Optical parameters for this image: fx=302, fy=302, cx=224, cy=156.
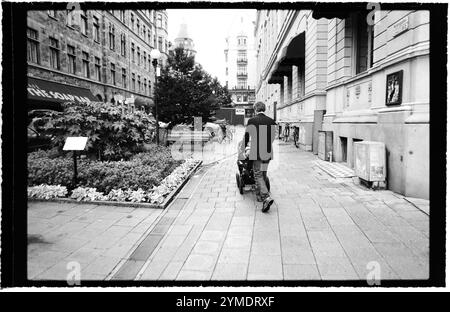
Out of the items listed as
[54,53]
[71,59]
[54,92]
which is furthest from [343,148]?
[71,59]

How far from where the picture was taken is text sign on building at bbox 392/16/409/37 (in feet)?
18.2

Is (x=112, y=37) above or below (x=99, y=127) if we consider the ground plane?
above

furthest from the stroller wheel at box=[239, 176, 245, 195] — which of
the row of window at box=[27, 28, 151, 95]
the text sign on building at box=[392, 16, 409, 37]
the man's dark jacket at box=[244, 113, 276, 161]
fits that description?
the row of window at box=[27, 28, 151, 95]

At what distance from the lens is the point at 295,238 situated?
3.99m

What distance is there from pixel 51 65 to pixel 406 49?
21.2 meters

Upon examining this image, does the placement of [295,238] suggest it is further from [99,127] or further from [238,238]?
[99,127]

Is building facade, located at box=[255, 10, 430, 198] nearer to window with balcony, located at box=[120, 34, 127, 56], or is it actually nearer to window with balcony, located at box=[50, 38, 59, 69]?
window with balcony, located at box=[50, 38, 59, 69]

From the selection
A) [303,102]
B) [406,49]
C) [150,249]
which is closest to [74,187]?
[150,249]

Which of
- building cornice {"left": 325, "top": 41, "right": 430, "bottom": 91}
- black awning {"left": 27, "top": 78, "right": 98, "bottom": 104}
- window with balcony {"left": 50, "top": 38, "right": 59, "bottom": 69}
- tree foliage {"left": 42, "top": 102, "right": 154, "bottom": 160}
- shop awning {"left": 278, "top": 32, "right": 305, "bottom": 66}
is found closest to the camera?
building cornice {"left": 325, "top": 41, "right": 430, "bottom": 91}

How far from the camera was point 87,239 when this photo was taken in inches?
160

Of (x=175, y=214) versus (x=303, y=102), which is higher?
(x=303, y=102)

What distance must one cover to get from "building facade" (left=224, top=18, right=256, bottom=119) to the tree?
6592 centimetres

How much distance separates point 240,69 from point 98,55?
6358 cm
